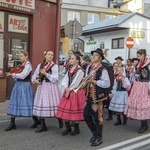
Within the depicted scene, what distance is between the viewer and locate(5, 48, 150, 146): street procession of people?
5664mm

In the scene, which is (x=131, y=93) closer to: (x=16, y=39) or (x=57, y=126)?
(x=57, y=126)

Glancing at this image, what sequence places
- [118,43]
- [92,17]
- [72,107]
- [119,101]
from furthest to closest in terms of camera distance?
[92,17] < [118,43] < [119,101] < [72,107]

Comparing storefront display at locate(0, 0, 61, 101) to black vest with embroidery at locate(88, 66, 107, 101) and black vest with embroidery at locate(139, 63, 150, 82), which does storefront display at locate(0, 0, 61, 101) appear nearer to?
black vest with embroidery at locate(139, 63, 150, 82)

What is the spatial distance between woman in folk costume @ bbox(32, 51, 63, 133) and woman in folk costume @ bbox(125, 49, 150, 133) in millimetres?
1649

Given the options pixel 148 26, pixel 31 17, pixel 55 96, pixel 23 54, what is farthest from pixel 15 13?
pixel 148 26

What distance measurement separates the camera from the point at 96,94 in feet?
18.4

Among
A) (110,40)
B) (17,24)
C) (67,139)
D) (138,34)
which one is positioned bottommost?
(67,139)

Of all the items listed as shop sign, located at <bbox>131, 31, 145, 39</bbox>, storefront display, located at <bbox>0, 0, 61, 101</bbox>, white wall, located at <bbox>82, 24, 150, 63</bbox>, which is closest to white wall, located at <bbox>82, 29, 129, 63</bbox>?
white wall, located at <bbox>82, 24, 150, 63</bbox>

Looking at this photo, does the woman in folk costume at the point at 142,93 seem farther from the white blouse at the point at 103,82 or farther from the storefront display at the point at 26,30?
the storefront display at the point at 26,30

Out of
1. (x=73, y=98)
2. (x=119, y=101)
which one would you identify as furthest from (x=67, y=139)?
(x=119, y=101)

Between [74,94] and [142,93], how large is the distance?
1530 millimetres

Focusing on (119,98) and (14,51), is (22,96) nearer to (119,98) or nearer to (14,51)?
(119,98)

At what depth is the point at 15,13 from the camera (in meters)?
10.9

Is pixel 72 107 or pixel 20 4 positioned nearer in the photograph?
pixel 72 107
